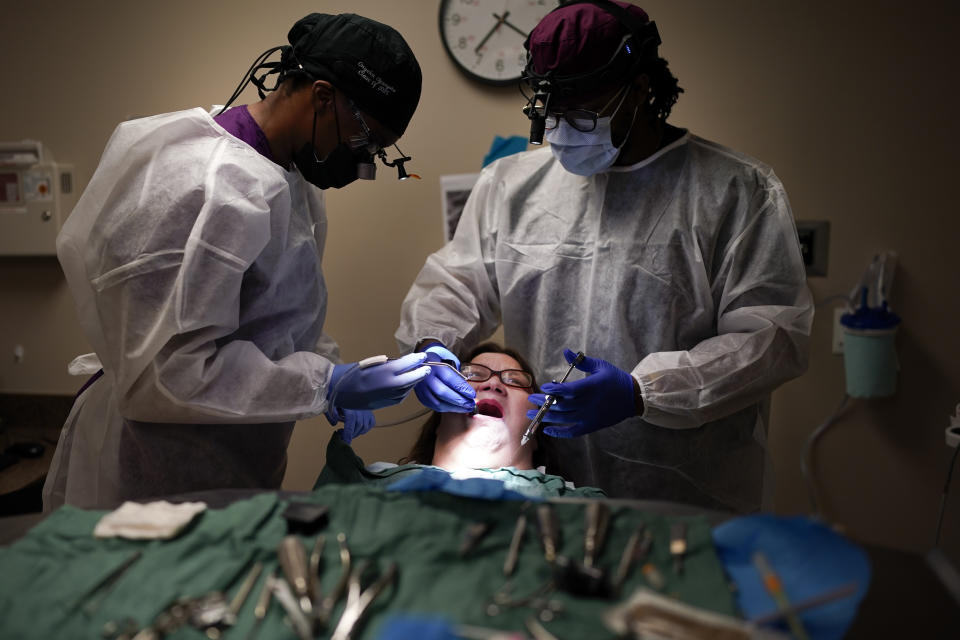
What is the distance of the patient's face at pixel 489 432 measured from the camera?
2172 millimetres

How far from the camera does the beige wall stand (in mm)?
2605

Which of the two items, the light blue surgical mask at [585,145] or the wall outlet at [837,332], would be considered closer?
the light blue surgical mask at [585,145]

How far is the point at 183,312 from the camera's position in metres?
1.50

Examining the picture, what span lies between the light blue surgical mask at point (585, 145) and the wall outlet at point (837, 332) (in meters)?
1.30

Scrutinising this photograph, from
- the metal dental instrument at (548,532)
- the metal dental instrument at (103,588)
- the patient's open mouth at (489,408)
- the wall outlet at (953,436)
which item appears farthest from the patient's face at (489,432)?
the wall outlet at (953,436)

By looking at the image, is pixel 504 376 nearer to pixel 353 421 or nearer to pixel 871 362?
pixel 353 421

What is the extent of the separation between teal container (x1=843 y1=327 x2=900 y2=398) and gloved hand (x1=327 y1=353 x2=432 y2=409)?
1.71 meters

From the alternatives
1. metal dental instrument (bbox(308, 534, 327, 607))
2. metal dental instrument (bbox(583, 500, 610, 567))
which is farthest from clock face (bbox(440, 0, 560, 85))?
metal dental instrument (bbox(308, 534, 327, 607))

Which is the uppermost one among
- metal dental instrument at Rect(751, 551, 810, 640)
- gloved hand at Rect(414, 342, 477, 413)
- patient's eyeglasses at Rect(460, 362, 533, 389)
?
metal dental instrument at Rect(751, 551, 810, 640)

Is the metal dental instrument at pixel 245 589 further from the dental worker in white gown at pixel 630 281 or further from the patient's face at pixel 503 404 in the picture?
the patient's face at pixel 503 404

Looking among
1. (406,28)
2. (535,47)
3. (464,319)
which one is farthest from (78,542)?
(406,28)

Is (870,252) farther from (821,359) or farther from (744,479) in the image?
(744,479)

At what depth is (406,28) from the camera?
9.50ft

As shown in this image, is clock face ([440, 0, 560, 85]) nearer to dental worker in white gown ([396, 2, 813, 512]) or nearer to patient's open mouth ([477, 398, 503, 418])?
dental worker in white gown ([396, 2, 813, 512])
